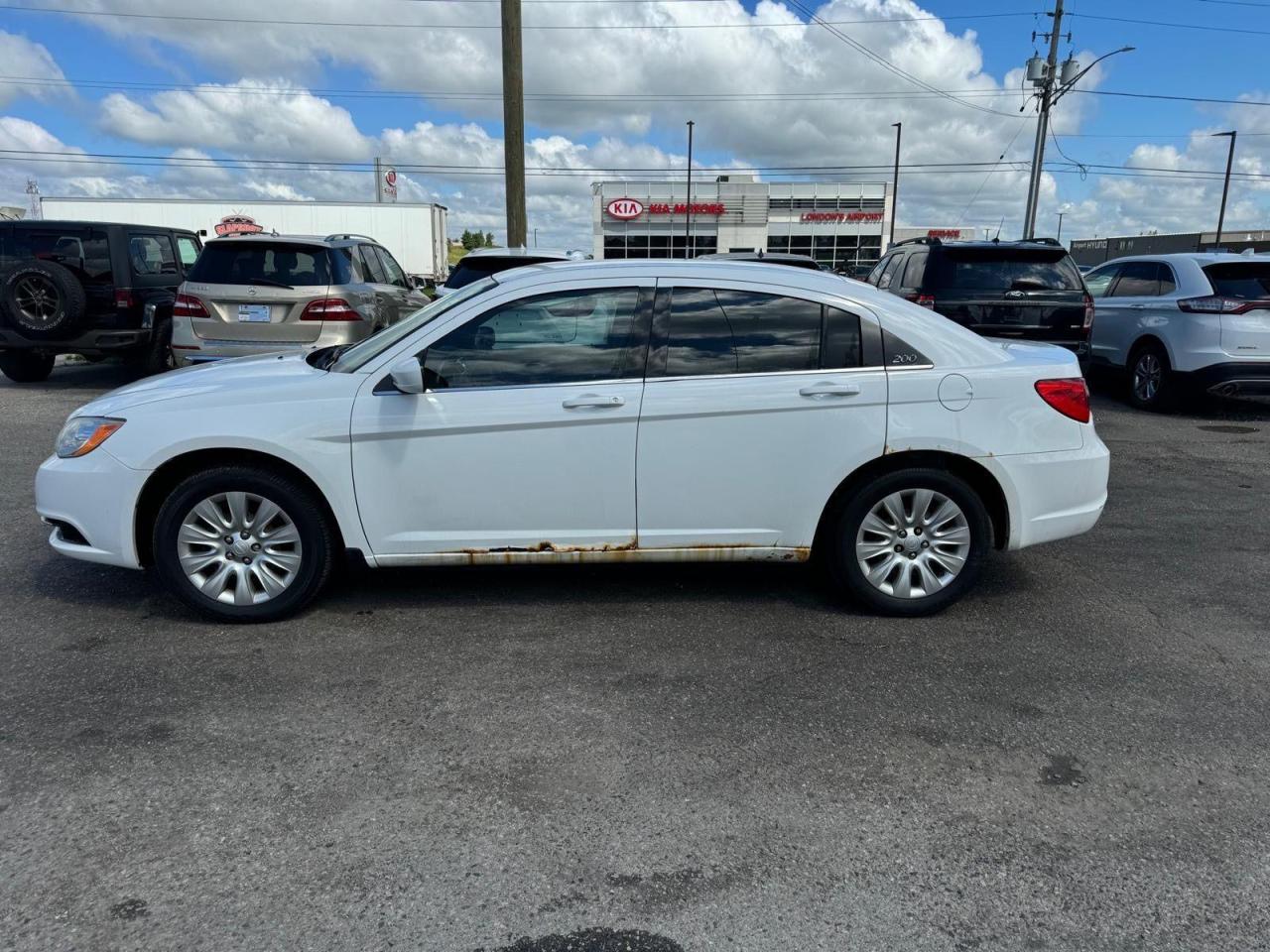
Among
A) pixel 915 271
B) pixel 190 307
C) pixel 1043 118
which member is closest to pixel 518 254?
pixel 190 307

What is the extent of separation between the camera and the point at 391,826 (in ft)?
9.48

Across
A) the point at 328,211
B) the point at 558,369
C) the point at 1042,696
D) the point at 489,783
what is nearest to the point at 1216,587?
the point at 1042,696

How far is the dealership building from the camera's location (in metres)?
56.9

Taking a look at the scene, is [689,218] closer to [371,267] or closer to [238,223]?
[238,223]

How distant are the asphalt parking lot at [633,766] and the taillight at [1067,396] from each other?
99cm

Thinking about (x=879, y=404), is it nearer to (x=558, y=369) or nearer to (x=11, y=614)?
(x=558, y=369)

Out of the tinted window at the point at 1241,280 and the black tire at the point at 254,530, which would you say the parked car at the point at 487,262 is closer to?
the black tire at the point at 254,530

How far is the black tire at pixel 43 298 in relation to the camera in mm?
10312

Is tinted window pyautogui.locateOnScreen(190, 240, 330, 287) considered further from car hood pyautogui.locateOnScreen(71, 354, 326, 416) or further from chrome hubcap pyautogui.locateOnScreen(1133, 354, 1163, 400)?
chrome hubcap pyautogui.locateOnScreen(1133, 354, 1163, 400)

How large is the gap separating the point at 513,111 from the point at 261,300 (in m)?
6.23

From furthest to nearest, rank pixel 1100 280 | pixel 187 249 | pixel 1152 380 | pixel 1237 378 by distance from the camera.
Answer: pixel 187 249, pixel 1100 280, pixel 1152 380, pixel 1237 378

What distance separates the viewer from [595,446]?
4.29 metres

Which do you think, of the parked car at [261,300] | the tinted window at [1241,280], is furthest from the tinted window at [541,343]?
the tinted window at [1241,280]

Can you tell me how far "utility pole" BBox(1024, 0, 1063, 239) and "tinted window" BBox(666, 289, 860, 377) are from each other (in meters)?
25.3
